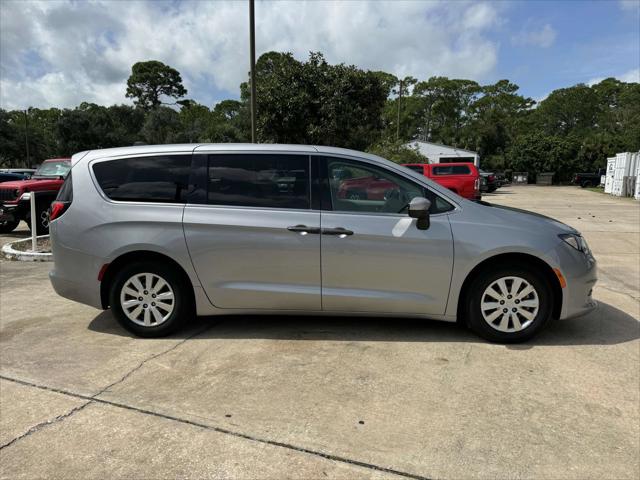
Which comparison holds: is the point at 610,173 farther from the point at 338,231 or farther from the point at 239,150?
the point at 239,150

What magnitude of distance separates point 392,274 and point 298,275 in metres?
0.82

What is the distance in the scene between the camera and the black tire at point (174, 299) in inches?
166

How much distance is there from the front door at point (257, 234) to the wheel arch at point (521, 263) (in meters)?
1.34

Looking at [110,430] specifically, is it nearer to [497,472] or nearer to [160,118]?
[497,472]

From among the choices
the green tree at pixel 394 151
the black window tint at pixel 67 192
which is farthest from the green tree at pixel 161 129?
the black window tint at pixel 67 192

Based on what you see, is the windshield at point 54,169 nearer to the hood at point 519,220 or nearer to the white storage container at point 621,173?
the hood at point 519,220

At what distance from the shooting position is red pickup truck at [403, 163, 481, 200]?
16.1 metres

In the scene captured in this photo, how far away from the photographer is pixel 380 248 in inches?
159

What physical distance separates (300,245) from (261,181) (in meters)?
0.68

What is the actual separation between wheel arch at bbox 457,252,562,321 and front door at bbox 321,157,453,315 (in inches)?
9.0

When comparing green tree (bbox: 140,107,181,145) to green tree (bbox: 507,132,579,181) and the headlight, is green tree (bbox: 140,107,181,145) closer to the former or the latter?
green tree (bbox: 507,132,579,181)

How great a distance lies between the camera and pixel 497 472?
2.50 metres

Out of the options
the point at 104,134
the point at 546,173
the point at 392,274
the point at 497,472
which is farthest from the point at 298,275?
the point at 546,173

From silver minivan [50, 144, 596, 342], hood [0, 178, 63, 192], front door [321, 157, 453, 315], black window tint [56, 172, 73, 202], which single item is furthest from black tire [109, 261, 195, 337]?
hood [0, 178, 63, 192]
